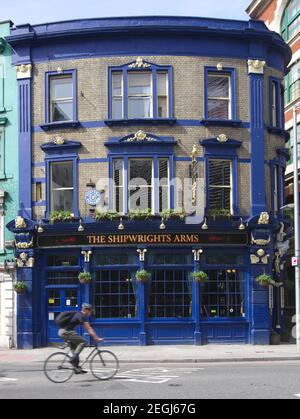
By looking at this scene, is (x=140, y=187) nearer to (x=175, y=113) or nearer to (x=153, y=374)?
(x=175, y=113)

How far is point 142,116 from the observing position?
27.3m

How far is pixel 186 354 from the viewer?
→ 77.8 feet

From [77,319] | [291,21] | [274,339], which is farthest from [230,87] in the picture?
[291,21]

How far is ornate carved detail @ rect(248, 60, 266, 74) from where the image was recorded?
2764 cm

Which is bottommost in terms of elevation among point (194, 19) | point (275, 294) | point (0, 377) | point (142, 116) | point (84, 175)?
point (0, 377)

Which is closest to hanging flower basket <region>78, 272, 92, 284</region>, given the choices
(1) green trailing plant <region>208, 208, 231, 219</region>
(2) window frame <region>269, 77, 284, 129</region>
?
(1) green trailing plant <region>208, 208, 231, 219</region>

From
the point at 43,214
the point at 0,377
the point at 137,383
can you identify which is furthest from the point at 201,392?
the point at 43,214

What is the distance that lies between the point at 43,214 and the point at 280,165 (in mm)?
9526

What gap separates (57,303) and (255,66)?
11657 millimetres

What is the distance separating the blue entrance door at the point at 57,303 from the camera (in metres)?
27.2

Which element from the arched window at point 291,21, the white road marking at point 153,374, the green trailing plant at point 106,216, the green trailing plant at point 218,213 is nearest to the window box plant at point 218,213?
the green trailing plant at point 218,213

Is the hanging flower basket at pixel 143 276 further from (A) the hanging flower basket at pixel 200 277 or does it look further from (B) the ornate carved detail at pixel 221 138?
(B) the ornate carved detail at pixel 221 138
